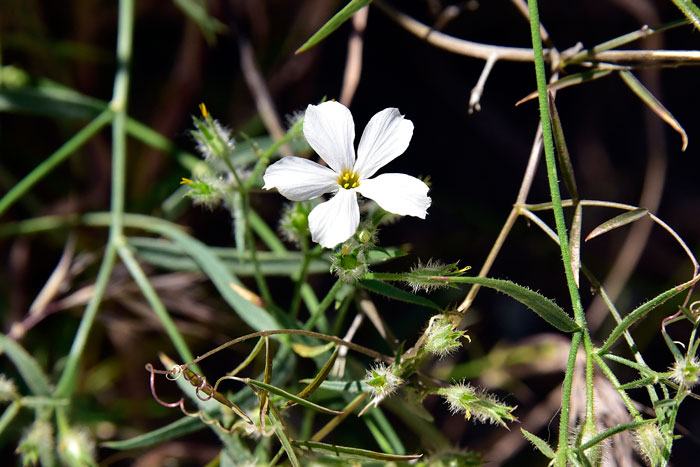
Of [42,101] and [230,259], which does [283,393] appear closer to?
[230,259]

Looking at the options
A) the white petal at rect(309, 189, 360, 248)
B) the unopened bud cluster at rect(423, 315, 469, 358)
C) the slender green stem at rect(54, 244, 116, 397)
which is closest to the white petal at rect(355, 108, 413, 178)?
the white petal at rect(309, 189, 360, 248)

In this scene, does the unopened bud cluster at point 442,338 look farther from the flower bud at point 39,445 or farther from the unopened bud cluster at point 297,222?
the flower bud at point 39,445

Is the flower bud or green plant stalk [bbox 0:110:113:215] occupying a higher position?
green plant stalk [bbox 0:110:113:215]

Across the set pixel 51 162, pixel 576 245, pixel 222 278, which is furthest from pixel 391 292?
pixel 51 162

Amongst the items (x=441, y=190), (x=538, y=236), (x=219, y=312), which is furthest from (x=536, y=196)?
(x=219, y=312)

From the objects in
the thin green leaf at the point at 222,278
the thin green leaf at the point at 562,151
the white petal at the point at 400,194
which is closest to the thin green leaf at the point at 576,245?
the thin green leaf at the point at 562,151

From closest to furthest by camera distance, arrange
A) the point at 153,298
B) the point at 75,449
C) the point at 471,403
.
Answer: the point at 471,403
the point at 75,449
the point at 153,298

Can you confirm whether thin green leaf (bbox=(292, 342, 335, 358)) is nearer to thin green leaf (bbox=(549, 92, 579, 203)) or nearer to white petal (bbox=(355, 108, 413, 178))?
white petal (bbox=(355, 108, 413, 178))
